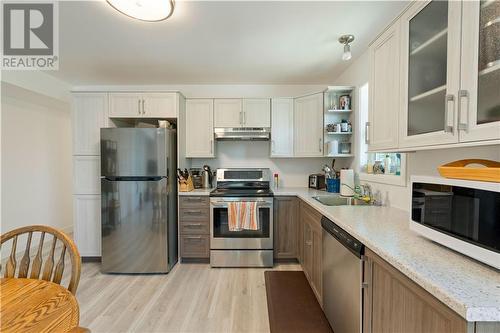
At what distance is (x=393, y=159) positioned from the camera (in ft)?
6.89

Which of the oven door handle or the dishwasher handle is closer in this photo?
the dishwasher handle

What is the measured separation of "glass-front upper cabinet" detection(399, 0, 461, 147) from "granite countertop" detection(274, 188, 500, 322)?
0.51 meters

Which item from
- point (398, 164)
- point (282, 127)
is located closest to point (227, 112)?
point (282, 127)

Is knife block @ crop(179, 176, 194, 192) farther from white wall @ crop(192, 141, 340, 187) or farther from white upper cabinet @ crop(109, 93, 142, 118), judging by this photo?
white upper cabinet @ crop(109, 93, 142, 118)

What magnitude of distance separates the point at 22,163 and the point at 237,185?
10.7 feet

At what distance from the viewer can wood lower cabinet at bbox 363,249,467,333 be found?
0.72 metres

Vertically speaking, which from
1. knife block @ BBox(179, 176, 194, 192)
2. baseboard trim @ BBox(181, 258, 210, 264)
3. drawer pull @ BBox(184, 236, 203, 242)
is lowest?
baseboard trim @ BBox(181, 258, 210, 264)

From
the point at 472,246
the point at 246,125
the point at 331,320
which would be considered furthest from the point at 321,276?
the point at 246,125

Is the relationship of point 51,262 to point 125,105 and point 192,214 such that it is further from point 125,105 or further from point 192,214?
point 125,105

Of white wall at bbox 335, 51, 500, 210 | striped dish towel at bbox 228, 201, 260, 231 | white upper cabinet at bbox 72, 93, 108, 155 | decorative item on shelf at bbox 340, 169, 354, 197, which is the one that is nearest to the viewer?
white wall at bbox 335, 51, 500, 210

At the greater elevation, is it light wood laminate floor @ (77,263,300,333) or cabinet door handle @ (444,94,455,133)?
cabinet door handle @ (444,94,455,133)

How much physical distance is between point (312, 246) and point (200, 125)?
214 cm

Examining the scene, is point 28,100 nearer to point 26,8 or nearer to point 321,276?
point 26,8

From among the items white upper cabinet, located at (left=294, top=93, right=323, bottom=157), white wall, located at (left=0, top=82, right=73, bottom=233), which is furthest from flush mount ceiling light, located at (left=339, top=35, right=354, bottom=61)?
white wall, located at (left=0, top=82, right=73, bottom=233)
